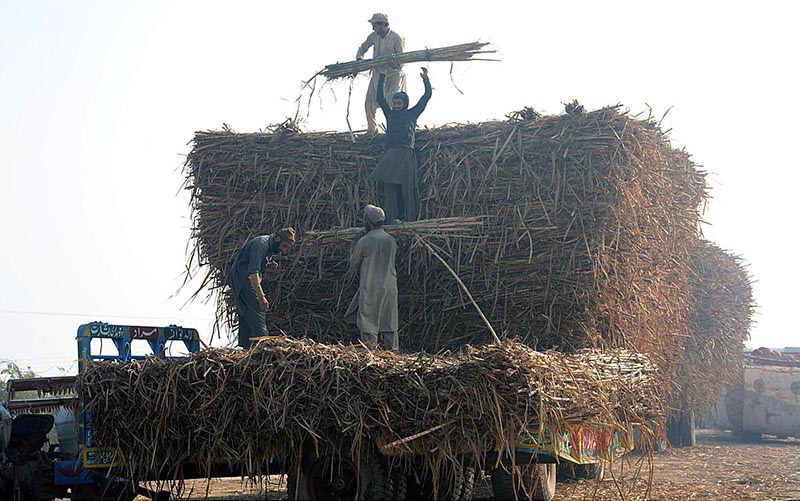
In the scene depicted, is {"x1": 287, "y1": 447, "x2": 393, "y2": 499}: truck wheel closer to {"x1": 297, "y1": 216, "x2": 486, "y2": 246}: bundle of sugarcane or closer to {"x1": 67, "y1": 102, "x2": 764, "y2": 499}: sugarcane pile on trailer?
{"x1": 67, "y1": 102, "x2": 764, "y2": 499}: sugarcane pile on trailer

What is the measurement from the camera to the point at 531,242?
27.2 feet

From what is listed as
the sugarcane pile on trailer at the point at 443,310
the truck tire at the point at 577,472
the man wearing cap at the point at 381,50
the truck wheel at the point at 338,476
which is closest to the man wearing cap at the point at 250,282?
the sugarcane pile on trailer at the point at 443,310

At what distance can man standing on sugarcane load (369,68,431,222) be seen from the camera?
884 centimetres

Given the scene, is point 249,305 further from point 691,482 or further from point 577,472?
point 691,482

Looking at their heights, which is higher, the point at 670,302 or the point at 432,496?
the point at 670,302

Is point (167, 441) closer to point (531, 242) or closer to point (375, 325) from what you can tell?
point (375, 325)

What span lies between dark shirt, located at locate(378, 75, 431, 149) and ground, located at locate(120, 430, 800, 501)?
11.0 ft

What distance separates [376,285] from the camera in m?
7.98

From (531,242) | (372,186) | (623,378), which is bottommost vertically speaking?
(623,378)

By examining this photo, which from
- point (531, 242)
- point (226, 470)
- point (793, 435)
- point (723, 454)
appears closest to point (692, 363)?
point (723, 454)

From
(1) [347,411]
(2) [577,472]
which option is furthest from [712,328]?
(1) [347,411]

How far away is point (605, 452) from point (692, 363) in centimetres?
840

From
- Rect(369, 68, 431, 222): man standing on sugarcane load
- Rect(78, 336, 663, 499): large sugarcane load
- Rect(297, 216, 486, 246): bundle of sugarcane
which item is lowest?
Rect(78, 336, 663, 499): large sugarcane load

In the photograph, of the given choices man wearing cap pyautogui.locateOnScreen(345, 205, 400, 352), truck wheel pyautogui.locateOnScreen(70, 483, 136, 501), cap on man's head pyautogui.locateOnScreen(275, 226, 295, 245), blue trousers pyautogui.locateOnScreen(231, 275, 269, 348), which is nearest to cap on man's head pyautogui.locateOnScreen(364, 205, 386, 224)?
man wearing cap pyautogui.locateOnScreen(345, 205, 400, 352)
